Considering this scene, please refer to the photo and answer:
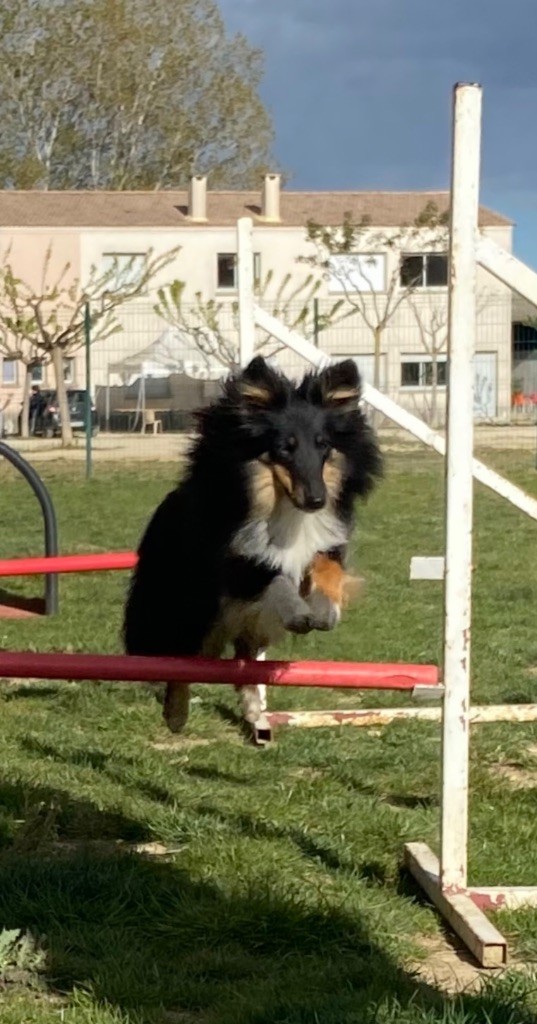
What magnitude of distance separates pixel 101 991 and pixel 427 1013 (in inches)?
36.1

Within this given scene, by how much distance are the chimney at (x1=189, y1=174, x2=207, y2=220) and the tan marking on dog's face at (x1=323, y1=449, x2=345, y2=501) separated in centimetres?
4078

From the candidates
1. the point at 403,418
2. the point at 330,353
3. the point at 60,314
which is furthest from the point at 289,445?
the point at 60,314

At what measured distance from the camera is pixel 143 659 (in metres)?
4.29

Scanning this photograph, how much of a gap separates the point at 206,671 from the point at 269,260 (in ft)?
130

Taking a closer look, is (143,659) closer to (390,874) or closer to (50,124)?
(390,874)

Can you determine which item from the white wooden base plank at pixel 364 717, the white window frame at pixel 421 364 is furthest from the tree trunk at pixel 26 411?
the white wooden base plank at pixel 364 717

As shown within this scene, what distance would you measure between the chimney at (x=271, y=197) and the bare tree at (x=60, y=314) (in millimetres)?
4441

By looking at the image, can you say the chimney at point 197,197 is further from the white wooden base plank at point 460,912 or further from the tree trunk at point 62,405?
the white wooden base plank at point 460,912

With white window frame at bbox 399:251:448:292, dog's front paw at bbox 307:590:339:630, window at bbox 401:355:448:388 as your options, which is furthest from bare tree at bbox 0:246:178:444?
dog's front paw at bbox 307:590:339:630

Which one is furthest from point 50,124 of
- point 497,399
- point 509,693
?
point 509,693

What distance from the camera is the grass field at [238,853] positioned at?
3.78m

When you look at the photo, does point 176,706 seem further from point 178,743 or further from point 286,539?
point 286,539

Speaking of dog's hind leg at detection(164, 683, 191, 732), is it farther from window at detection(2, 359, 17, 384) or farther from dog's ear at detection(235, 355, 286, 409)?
window at detection(2, 359, 17, 384)

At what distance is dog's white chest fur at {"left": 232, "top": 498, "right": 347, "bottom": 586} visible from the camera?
5375 millimetres
